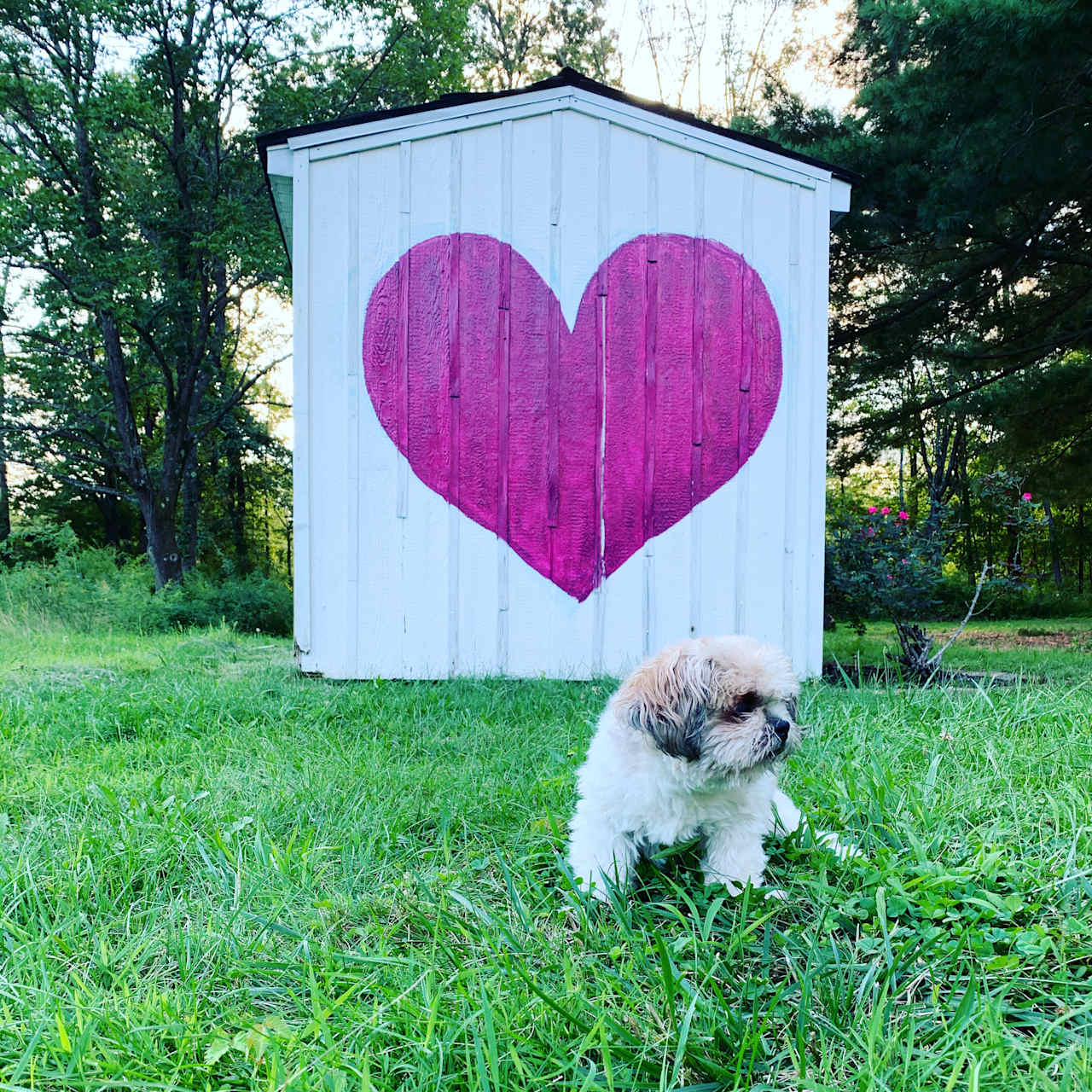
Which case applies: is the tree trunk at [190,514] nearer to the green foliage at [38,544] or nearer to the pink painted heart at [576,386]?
the green foliage at [38,544]

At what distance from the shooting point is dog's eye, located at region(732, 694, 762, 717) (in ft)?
6.03

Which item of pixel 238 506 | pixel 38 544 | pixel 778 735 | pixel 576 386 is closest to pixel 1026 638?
pixel 576 386

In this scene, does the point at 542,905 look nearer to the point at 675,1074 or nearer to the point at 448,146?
the point at 675,1074

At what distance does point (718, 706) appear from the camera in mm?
1820

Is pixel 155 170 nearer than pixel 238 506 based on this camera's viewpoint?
Yes

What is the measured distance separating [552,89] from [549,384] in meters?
2.16

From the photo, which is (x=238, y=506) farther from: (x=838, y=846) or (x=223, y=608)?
(x=838, y=846)

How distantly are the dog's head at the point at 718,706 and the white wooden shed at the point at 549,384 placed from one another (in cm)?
333

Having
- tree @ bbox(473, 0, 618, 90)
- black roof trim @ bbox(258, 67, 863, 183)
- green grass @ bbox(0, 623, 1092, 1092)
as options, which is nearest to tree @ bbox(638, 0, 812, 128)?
tree @ bbox(473, 0, 618, 90)

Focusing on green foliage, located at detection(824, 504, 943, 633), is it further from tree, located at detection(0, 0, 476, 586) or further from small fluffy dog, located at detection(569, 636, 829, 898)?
tree, located at detection(0, 0, 476, 586)

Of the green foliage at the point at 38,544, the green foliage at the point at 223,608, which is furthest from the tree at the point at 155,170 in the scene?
the green foliage at the point at 223,608

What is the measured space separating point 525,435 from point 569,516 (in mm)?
683

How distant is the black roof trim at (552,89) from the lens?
4.99 m

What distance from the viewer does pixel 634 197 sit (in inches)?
Result: 207
